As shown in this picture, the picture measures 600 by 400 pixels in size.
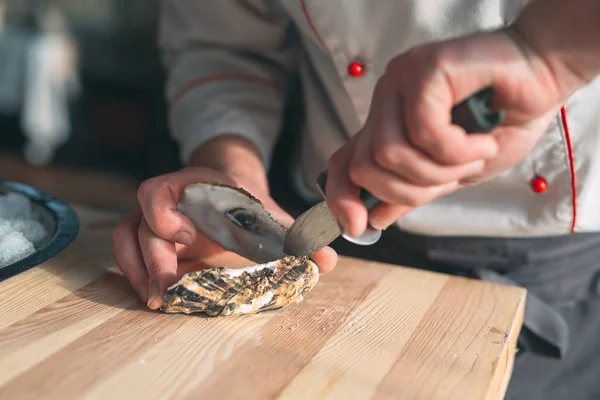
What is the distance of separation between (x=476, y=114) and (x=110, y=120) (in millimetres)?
2193

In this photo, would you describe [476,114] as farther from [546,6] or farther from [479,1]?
[479,1]

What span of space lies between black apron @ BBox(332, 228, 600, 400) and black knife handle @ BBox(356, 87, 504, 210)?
0.48 m

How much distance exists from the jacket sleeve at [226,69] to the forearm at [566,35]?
23.4 inches

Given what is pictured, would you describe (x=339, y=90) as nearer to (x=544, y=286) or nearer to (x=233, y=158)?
(x=233, y=158)

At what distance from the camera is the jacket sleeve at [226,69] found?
1.12 m

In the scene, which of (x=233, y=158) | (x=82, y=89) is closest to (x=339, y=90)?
(x=233, y=158)

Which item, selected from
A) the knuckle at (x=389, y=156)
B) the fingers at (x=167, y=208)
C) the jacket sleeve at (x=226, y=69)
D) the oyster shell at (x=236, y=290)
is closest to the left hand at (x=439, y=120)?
the knuckle at (x=389, y=156)

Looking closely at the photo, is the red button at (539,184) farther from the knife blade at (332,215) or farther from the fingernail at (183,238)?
the fingernail at (183,238)

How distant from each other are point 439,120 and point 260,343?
0.95 feet

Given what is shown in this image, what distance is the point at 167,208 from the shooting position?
794 mm

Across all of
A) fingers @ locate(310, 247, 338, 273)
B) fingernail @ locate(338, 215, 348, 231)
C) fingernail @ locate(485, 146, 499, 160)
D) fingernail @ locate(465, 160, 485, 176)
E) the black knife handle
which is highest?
the black knife handle

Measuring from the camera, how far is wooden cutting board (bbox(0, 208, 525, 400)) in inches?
22.9

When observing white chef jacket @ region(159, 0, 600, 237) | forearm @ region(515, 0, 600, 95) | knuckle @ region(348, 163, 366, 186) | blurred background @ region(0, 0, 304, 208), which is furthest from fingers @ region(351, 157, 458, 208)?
blurred background @ region(0, 0, 304, 208)

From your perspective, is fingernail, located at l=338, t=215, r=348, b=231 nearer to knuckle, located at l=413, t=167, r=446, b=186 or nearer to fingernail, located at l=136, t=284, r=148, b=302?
knuckle, located at l=413, t=167, r=446, b=186
